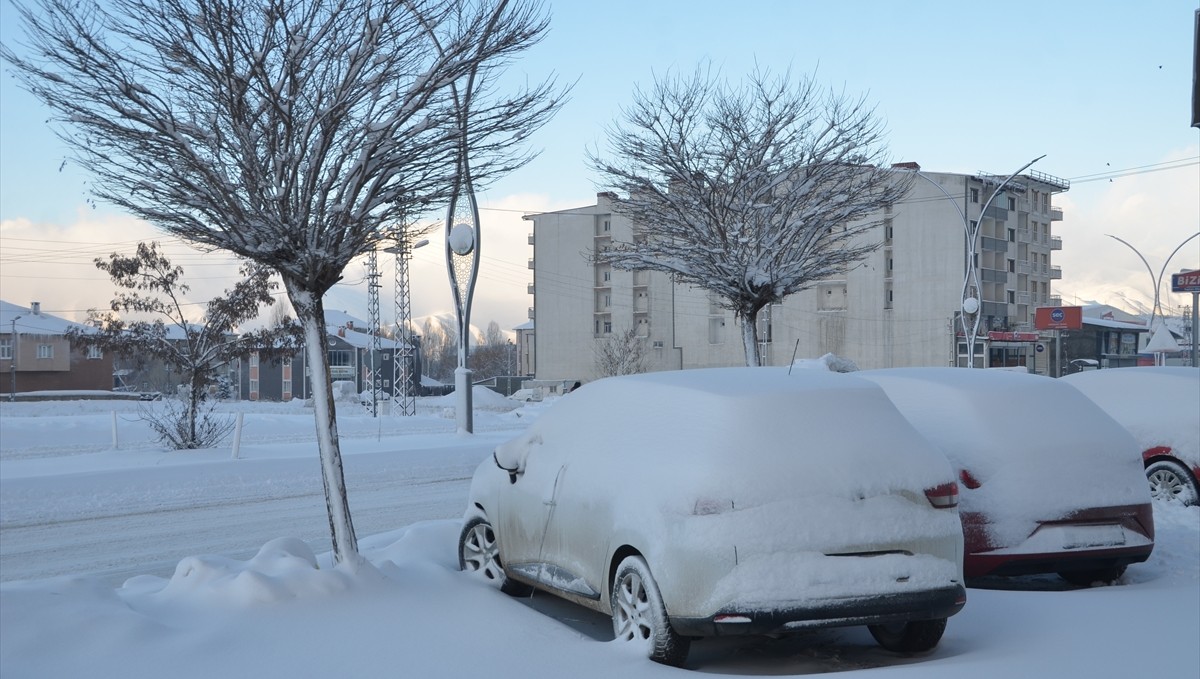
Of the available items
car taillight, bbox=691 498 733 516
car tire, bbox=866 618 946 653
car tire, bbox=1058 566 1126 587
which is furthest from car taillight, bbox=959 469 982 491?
car taillight, bbox=691 498 733 516

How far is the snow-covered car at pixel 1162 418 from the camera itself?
1040cm

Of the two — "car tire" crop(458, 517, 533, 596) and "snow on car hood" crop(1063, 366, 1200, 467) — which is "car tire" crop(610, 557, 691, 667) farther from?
"snow on car hood" crop(1063, 366, 1200, 467)

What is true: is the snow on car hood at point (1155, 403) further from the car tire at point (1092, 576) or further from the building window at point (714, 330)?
the building window at point (714, 330)

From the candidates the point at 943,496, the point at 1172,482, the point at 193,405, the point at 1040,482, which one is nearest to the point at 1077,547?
the point at 1040,482

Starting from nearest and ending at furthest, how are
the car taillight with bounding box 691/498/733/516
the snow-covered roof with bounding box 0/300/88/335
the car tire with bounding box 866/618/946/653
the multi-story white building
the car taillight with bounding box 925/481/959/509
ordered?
the car taillight with bounding box 691/498/733/516, the car taillight with bounding box 925/481/959/509, the car tire with bounding box 866/618/946/653, the snow-covered roof with bounding box 0/300/88/335, the multi-story white building

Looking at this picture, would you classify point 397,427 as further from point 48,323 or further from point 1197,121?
point 48,323

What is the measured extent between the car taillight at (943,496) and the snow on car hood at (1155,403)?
17.4 feet

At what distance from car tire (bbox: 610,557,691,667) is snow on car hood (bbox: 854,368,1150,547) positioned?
2.84 metres

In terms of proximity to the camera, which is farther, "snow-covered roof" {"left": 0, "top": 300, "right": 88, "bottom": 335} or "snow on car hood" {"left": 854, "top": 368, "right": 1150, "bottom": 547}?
"snow-covered roof" {"left": 0, "top": 300, "right": 88, "bottom": 335}

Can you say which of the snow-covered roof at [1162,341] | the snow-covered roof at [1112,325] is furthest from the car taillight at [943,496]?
the snow-covered roof at [1112,325]

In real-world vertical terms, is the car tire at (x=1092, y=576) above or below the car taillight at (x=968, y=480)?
below

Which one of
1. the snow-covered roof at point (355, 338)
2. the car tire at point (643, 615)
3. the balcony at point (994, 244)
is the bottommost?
the car tire at point (643, 615)

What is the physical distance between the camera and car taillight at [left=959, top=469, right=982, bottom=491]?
746 cm

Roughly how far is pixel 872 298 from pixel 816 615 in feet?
262
